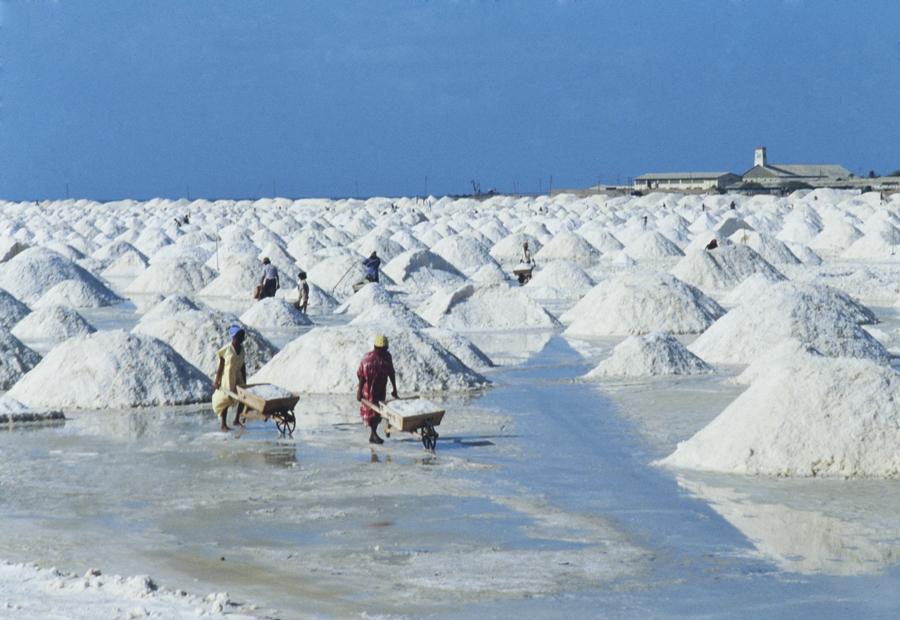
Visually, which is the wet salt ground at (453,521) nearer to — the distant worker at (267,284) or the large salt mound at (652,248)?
the distant worker at (267,284)

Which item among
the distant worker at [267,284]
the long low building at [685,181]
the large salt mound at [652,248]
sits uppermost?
the long low building at [685,181]

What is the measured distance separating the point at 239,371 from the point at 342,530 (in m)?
2.94

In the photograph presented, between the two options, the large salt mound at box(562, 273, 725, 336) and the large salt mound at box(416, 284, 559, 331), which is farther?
the large salt mound at box(416, 284, 559, 331)

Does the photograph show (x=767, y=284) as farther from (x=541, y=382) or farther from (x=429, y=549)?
(x=429, y=549)

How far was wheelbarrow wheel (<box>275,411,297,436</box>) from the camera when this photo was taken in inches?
372

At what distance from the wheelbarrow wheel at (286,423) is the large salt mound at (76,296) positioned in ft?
39.1

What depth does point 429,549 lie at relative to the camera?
21.3 ft

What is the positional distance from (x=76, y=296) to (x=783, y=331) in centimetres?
1099

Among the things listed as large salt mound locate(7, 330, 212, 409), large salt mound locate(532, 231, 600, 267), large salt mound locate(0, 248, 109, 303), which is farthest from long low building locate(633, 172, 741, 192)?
large salt mound locate(7, 330, 212, 409)

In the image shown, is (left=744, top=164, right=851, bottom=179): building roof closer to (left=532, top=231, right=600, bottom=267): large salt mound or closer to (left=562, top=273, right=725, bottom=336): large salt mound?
(left=532, top=231, right=600, bottom=267): large salt mound

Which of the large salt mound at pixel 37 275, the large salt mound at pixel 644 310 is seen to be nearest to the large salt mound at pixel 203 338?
the large salt mound at pixel 644 310

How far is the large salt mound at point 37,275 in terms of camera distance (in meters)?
22.2

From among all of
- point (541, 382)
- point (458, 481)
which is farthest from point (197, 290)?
point (458, 481)

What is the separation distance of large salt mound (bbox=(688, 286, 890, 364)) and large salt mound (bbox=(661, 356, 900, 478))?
482cm
